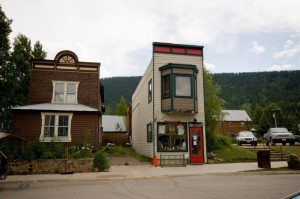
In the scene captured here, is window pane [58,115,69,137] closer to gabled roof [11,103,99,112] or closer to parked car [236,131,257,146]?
gabled roof [11,103,99,112]

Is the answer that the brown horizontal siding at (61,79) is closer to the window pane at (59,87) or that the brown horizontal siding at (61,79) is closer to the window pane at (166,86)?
the window pane at (59,87)

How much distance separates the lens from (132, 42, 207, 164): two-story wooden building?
18250mm

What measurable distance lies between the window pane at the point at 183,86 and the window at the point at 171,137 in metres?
2.42

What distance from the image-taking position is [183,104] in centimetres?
1817

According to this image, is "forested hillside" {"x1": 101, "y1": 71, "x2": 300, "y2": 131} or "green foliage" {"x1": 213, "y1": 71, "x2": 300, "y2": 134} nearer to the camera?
"green foliage" {"x1": 213, "y1": 71, "x2": 300, "y2": 134}

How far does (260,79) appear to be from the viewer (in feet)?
543

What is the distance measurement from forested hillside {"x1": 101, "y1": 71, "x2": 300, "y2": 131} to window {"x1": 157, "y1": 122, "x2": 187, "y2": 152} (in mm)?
105970

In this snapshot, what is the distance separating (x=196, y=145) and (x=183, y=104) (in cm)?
348

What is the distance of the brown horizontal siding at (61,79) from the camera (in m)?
20.6

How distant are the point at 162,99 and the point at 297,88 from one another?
488 feet

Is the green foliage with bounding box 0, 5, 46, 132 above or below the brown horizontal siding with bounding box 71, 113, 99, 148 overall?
above

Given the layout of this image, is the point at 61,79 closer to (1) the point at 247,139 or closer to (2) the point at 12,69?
(2) the point at 12,69

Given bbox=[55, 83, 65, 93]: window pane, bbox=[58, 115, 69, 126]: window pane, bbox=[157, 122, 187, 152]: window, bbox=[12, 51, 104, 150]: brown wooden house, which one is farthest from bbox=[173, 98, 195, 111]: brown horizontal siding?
bbox=[55, 83, 65, 93]: window pane

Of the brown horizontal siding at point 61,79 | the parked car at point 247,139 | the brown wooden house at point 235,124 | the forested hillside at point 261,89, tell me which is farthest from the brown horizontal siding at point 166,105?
the forested hillside at point 261,89
